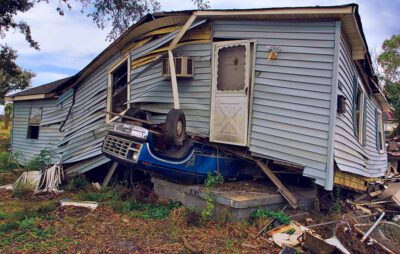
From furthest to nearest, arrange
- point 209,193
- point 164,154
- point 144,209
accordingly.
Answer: point 144,209
point 164,154
point 209,193

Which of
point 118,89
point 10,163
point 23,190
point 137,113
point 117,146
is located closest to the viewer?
point 117,146

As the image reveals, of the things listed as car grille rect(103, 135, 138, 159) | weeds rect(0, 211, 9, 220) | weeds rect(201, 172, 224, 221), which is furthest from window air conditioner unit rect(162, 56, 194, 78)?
weeds rect(0, 211, 9, 220)

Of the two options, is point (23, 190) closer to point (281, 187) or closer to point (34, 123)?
point (34, 123)

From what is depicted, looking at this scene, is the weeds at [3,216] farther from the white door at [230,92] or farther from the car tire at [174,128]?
the white door at [230,92]

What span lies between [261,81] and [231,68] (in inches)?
30.7

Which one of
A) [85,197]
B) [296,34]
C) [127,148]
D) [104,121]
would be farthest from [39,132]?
[296,34]

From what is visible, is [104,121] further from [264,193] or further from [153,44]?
[264,193]

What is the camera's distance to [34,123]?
1373cm

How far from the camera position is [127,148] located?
6484 millimetres

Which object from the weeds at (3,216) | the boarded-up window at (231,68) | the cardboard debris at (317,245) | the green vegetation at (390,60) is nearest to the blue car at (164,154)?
the boarded-up window at (231,68)

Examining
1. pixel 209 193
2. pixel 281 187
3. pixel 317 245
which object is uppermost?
pixel 281 187

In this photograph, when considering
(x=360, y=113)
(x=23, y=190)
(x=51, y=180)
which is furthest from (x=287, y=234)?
(x=51, y=180)

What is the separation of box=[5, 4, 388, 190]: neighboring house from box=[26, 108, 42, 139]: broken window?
14.7ft

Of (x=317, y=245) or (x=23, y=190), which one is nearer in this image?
(x=317, y=245)
